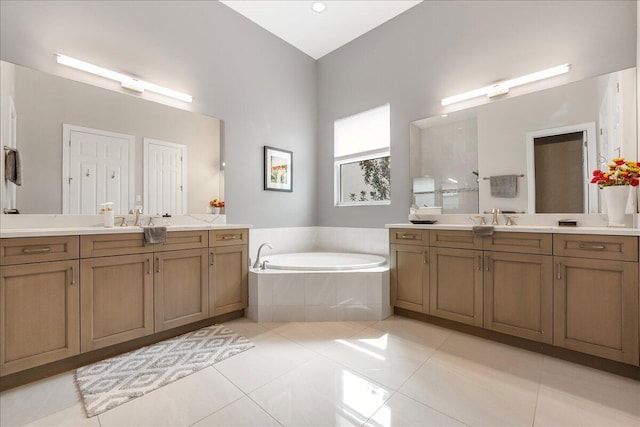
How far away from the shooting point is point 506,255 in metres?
2.10

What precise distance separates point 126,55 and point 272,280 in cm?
228

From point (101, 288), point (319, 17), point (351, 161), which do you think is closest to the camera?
point (101, 288)

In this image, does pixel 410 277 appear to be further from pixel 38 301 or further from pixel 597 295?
pixel 38 301

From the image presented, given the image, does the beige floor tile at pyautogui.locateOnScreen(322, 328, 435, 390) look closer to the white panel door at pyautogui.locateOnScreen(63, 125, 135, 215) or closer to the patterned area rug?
the patterned area rug

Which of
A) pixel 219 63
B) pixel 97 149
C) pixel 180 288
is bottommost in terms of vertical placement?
pixel 180 288

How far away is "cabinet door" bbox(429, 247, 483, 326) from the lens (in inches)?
87.3

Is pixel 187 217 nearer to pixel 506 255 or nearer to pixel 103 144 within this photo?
pixel 103 144

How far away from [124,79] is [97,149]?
643mm

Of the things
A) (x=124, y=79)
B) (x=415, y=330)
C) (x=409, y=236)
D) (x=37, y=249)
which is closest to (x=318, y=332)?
(x=415, y=330)

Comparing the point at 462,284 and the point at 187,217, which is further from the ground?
the point at 187,217

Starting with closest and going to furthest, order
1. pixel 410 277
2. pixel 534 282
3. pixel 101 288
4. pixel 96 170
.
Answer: pixel 101 288 → pixel 534 282 → pixel 96 170 → pixel 410 277

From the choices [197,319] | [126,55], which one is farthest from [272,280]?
[126,55]

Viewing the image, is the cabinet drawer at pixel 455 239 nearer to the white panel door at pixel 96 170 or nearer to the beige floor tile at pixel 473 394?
the beige floor tile at pixel 473 394

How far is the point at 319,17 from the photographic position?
324 centimetres
